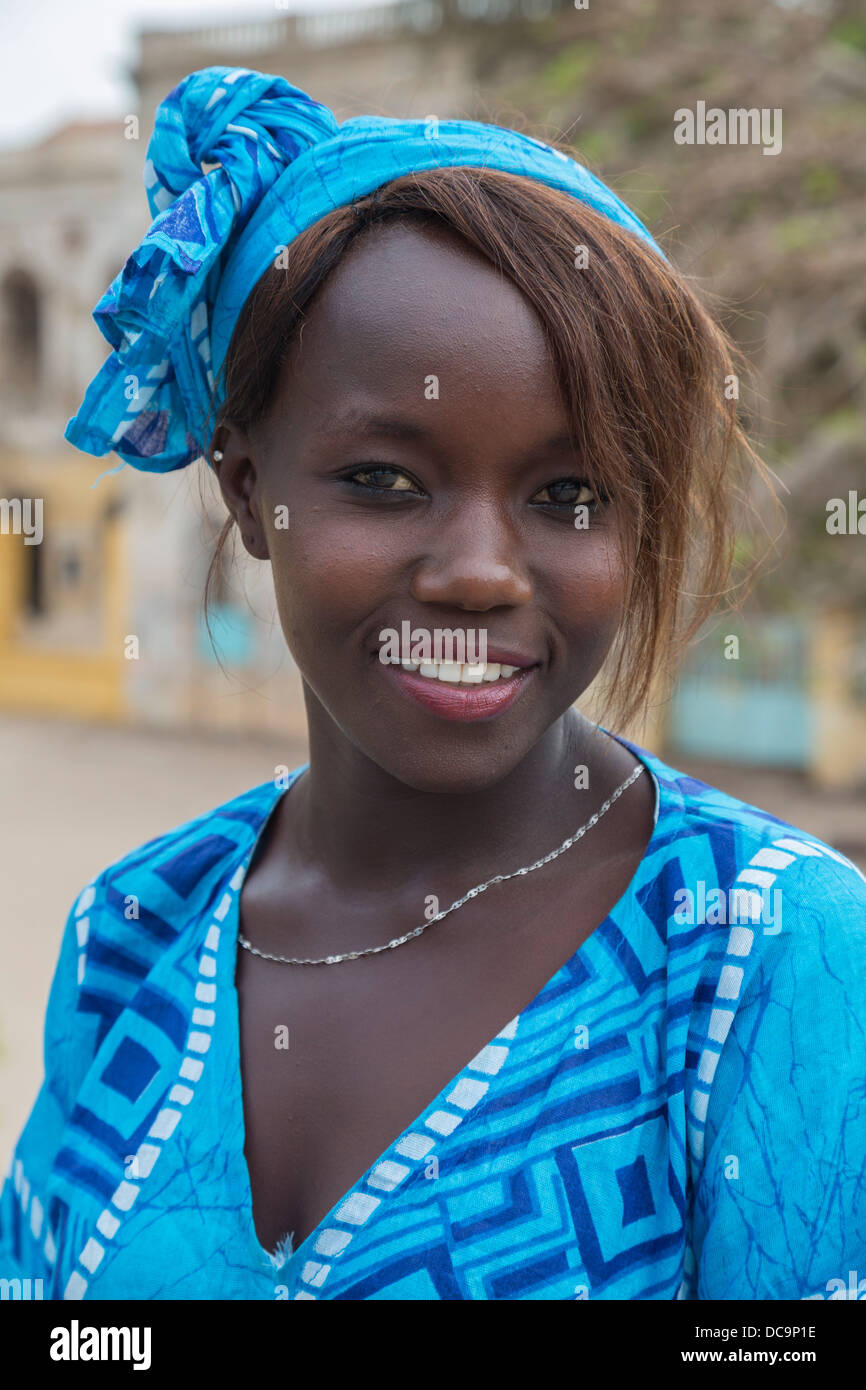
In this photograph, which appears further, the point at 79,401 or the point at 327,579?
the point at 79,401

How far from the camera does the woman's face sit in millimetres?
1201

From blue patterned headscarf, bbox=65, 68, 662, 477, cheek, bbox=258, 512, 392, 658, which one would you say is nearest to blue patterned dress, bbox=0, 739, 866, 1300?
cheek, bbox=258, 512, 392, 658

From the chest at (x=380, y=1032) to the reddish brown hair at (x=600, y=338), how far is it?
1.20ft

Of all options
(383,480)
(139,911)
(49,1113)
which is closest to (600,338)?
(383,480)

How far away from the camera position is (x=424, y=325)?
1213 mm

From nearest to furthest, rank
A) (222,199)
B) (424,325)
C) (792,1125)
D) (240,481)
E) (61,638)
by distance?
1. (792,1125)
2. (424,325)
3. (222,199)
4. (240,481)
5. (61,638)

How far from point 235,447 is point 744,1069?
875 millimetres

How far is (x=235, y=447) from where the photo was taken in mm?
1458

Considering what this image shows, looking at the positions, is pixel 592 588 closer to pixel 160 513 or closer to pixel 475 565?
pixel 475 565

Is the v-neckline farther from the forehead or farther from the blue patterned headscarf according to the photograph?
the blue patterned headscarf

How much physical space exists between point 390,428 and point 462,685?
262 mm

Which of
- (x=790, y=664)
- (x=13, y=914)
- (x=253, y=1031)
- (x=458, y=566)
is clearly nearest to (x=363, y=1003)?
(x=253, y=1031)

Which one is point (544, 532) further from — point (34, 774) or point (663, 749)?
point (34, 774)

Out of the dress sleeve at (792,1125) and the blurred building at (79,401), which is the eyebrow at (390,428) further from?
the blurred building at (79,401)
